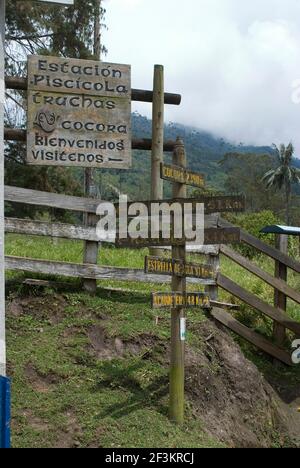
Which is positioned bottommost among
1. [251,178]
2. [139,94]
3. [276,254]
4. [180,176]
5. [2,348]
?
[2,348]

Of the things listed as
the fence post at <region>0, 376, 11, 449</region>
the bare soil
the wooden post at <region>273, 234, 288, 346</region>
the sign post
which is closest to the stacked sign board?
the bare soil

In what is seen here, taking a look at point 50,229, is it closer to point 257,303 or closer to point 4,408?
point 257,303

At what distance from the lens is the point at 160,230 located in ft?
20.9

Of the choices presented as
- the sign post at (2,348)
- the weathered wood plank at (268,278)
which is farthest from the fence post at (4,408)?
the weathered wood plank at (268,278)

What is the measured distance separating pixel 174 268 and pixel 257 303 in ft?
11.0

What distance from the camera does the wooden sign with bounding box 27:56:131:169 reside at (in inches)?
315

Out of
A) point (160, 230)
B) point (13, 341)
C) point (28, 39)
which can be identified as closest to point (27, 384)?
point (13, 341)

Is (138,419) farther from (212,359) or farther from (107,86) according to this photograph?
(107,86)

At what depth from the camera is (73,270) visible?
7.77 meters

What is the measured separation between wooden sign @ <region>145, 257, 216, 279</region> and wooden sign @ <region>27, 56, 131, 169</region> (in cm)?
232

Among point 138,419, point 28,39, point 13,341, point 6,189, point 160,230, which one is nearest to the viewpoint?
point 138,419

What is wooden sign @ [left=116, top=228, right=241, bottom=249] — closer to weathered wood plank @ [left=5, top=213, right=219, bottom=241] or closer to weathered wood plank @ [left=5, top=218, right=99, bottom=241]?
weathered wood plank @ [left=5, top=213, right=219, bottom=241]

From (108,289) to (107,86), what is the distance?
2699mm

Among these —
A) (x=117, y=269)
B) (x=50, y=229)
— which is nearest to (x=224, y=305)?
(x=117, y=269)
